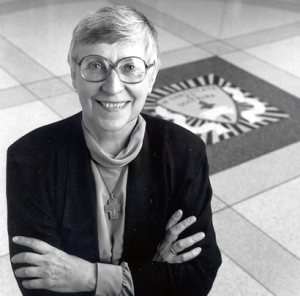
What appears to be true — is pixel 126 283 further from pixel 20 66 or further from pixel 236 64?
pixel 236 64

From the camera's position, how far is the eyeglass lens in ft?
4.05

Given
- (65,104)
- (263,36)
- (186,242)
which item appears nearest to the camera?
(186,242)

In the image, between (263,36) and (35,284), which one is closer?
(35,284)

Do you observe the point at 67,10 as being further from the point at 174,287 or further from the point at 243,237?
the point at 174,287

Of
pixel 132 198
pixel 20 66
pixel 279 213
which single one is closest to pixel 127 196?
pixel 132 198

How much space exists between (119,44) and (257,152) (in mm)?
2249

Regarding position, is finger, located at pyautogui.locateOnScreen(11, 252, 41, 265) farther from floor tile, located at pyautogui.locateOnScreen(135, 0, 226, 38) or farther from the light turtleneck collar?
floor tile, located at pyautogui.locateOnScreen(135, 0, 226, 38)

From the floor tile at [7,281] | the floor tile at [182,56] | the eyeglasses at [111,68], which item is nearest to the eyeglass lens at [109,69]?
the eyeglasses at [111,68]

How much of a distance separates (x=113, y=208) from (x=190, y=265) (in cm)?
30

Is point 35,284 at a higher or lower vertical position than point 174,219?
lower

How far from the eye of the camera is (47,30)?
5.05 meters

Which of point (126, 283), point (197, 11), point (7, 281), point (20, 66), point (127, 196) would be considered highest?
point (127, 196)

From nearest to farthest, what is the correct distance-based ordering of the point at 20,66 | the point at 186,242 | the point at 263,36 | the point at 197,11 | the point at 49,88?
the point at 186,242 < the point at 49,88 < the point at 20,66 < the point at 263,36 < the point at 197,11

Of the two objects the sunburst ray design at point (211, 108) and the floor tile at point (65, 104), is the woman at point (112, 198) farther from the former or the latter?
the floor tile at point (65, 104)
